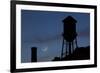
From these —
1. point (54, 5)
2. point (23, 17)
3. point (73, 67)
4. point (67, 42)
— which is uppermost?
point (54, 5)

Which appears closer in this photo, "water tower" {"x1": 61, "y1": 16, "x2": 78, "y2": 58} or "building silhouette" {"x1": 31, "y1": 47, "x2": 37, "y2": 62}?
"building silhouette" {"x1": 31, "y1": 47, "x2": 37, "y2": 62}

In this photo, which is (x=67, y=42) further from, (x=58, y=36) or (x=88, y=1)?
(x=88, y=1)

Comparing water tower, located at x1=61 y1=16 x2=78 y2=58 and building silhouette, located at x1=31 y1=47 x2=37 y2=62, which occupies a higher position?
water tower, located at x1=61 y1=16 x2=78 y2=58

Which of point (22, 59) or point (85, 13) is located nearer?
point (22, 59)

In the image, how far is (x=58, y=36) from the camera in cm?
202

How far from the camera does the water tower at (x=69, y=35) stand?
2.05 meters

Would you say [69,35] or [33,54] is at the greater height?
[69,35]

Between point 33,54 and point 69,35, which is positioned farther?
point 69,35

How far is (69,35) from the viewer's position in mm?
2064

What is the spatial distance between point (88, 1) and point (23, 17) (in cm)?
72

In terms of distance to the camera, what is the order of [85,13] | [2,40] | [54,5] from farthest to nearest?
[85,13] → [54,5] → [2,40]

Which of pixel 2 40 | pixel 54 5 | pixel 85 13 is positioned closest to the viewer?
pixel 2 40

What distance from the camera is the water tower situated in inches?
80.7

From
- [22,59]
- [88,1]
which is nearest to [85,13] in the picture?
[88,1]
